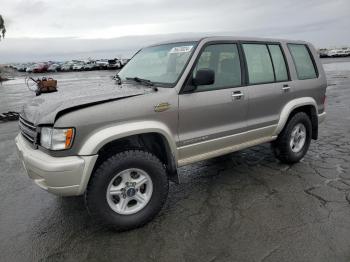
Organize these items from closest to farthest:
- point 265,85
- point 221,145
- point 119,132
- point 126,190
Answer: point 119,132
point 126,190
point 221,145
point 265,85

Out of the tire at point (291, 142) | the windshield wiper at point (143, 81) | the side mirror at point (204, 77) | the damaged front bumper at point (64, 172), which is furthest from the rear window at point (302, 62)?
the damaged front bumper at point (64, 172)

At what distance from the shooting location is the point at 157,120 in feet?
11.5

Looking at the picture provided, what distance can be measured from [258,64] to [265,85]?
1.00 ft

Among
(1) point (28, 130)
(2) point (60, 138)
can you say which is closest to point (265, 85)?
(2) point (60, 138)

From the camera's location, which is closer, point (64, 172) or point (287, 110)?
point (64, 172)

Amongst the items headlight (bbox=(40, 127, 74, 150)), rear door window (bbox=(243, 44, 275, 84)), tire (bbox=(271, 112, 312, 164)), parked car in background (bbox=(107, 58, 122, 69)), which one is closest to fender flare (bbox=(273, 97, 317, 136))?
tire (bbox=(271, 112, 312, 164))

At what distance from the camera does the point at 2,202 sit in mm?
4230

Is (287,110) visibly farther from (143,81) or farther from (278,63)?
(143,81)

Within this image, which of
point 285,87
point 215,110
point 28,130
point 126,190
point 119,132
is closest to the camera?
point 119,132

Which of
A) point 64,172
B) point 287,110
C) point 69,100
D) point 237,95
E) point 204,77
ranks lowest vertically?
point 64,172

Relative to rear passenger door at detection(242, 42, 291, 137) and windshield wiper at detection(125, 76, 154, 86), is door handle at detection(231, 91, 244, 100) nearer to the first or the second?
rear passenger door at detection(242, 42, 291, 137)

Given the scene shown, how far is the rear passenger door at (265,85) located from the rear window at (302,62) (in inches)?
11.8

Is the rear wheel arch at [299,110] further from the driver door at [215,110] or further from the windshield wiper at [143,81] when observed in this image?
the windshield wiper at [143,81]

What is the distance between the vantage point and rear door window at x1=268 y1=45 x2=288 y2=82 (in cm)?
487
